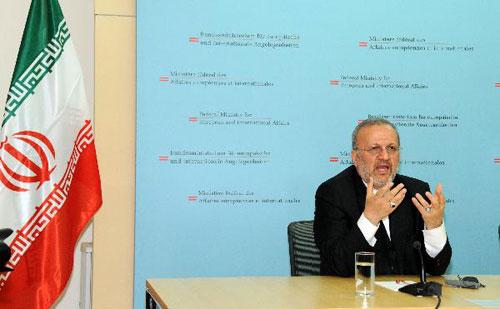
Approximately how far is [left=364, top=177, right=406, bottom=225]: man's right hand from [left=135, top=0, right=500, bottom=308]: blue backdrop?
42.4 inches

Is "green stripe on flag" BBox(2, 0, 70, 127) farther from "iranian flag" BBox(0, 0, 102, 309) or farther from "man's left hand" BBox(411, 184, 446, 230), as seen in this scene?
"man's left hand" BBox(411, 184, 446, 230)

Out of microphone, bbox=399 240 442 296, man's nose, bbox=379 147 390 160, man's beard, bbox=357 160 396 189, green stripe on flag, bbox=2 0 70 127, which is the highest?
green stripe on flag, bbox=2 0 70 127

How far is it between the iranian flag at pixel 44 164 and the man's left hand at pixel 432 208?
1727mm

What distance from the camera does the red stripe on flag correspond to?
423 cm

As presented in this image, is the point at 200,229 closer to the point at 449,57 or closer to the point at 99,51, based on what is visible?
the point at 99,51

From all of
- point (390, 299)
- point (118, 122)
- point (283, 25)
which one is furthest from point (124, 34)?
point (390, 299)

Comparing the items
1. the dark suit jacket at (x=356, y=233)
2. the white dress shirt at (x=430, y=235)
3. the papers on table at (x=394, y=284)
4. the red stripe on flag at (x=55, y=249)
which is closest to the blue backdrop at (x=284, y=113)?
the red stripe on flag at (x=55, y=249)

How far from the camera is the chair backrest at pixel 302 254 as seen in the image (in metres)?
3.97

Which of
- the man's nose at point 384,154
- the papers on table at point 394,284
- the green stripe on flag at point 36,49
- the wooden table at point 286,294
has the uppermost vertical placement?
the green stripe on flag at point 36,49

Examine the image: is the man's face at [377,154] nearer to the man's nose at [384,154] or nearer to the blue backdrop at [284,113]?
→ the man's nose at [384,154]

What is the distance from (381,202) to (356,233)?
188 millimetres

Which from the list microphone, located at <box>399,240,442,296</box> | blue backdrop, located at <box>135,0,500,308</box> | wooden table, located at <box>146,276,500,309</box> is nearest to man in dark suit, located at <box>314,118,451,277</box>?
wooden table, located at <box>146,276,500,309</box>

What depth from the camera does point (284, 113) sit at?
491 centimetres

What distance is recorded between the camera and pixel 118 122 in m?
4.79
